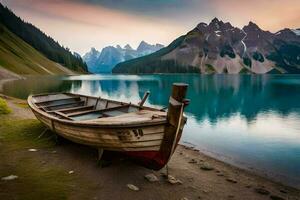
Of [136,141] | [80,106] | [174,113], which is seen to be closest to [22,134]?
[80,106]

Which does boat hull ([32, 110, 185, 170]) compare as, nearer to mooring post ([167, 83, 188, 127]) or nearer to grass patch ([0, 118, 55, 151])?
mooring post ([167, 83, 188, 127])

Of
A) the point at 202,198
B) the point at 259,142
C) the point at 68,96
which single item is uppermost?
the point at 68,96

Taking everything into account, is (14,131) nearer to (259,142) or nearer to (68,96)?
(68,96)

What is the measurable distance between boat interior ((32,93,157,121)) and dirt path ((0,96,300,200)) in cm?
226

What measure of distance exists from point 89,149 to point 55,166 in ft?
9.77

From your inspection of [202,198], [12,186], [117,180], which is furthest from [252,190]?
[12,186]

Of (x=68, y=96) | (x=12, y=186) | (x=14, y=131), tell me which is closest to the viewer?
(x=12, y=186)

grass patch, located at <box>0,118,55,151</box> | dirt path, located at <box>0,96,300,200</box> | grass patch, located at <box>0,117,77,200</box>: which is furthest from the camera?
grass patch, located at <box>0,118,55,151</box>

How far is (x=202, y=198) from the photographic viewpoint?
11992 millimetres

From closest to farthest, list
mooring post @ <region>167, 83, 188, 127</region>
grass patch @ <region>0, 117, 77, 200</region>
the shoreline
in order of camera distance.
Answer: grass patch @ <region>0, 117, 77, 200</region>, mooring post @ <region>167, 83, 188, 127</region>, the shoreline

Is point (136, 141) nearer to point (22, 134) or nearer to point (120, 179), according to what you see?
point (120, 179)

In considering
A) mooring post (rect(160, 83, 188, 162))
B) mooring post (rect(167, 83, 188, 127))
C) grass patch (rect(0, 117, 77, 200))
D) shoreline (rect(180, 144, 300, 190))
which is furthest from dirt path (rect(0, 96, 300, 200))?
mooring post (rect(167, 83, 188, 127))

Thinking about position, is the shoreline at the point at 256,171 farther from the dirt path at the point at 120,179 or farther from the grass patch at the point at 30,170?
the grass patch at the point at 30,170

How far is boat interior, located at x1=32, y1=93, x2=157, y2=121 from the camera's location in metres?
18.1
